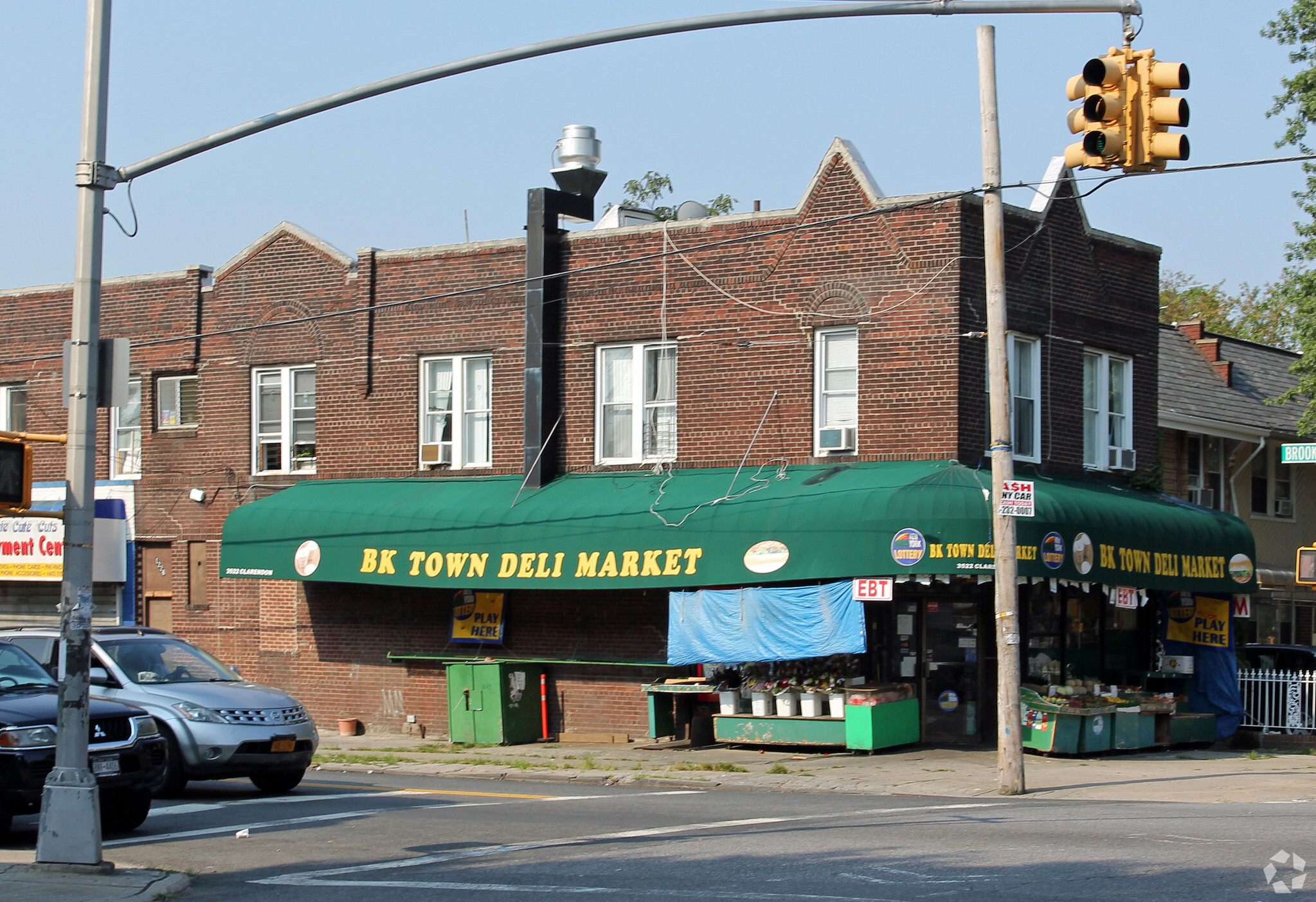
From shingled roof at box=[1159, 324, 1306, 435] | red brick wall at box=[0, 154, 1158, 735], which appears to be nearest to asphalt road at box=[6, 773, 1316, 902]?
red brick wall at box=[0, 154, 1158, 735]

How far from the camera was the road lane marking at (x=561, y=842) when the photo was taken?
10.5 meters

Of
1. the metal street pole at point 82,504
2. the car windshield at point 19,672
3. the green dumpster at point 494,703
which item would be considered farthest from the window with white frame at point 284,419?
the metal street pole at point 82,504

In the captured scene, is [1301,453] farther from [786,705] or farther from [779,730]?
[779,730]

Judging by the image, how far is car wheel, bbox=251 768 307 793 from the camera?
51.0 ft

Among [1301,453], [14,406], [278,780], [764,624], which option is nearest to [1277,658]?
[1301,453]

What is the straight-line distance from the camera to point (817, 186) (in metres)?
21.0

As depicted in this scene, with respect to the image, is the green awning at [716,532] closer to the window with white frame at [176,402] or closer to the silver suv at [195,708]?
the window with white frame at [176,402]

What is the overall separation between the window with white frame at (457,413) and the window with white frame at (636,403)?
1923 millimetres

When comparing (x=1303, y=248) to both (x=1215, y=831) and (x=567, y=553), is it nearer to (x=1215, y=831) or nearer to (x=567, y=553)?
(x=567, y=553)

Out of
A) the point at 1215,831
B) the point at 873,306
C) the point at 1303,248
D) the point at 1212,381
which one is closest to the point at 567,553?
the point at 873,306

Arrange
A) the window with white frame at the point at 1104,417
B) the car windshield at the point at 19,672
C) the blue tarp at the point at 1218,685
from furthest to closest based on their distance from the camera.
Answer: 1. the window with white frame at the point at 1104,417
2. the blue tarp at the point at 1218,685
3. the car windshield at the point at 19,672

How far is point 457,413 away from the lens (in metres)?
23.7

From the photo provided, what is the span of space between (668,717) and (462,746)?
3.06m

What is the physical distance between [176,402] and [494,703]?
8.69 meters
